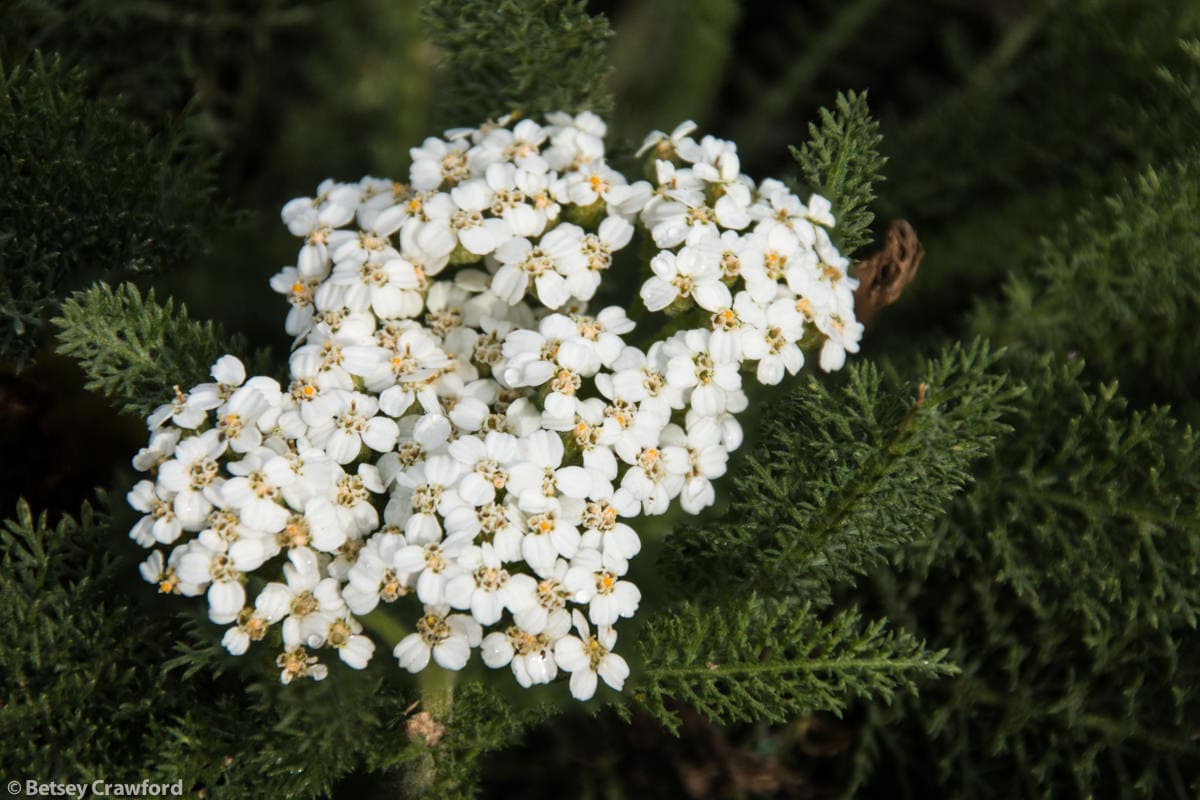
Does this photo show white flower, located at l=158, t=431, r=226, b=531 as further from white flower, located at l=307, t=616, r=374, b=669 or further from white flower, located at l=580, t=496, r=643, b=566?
white flower, located at l=580, t=496, r=643, b=566

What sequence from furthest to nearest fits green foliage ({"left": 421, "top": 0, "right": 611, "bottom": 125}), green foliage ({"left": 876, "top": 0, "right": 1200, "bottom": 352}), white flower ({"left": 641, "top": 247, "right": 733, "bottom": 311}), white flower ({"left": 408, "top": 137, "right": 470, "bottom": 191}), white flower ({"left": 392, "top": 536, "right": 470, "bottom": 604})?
green foliage ({"left": 876, "top": 0, "right": 1200, "bottom": 352}), green foliage ({"left": 421, "top": 0, "right": 611, "bottom": 125}), white flower ({"left": 408, "top": 137, "right": 470, "bottom": 191}), white flower ({"left": 641, "top": 247, "right": 733, "bottom": 311}), white flower ({"left": 392, "top": 536, "right": 470, "bottom": 604})

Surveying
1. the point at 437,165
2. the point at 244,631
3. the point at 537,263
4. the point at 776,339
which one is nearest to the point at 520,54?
the point at 437,165

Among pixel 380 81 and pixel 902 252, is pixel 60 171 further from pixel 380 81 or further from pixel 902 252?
pixel 902 252

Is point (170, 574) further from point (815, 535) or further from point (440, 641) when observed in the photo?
point (815, 535)

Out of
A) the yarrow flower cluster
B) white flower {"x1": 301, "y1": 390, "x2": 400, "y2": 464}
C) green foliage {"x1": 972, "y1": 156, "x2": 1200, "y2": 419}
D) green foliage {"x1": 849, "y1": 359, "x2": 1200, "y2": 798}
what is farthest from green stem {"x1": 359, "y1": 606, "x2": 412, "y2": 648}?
green foliage {"x1": 972, "y1": 156, "x2": 1200, "y2": 419}

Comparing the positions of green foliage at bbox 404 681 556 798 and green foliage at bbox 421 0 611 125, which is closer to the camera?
green foliage at bbox 404 681 556 798

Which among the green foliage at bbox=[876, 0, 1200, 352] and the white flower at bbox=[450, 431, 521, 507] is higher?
the green foliage at bbox=[876, 0, 1200, 352]

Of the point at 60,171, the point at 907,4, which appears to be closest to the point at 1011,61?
the point at 907,4
